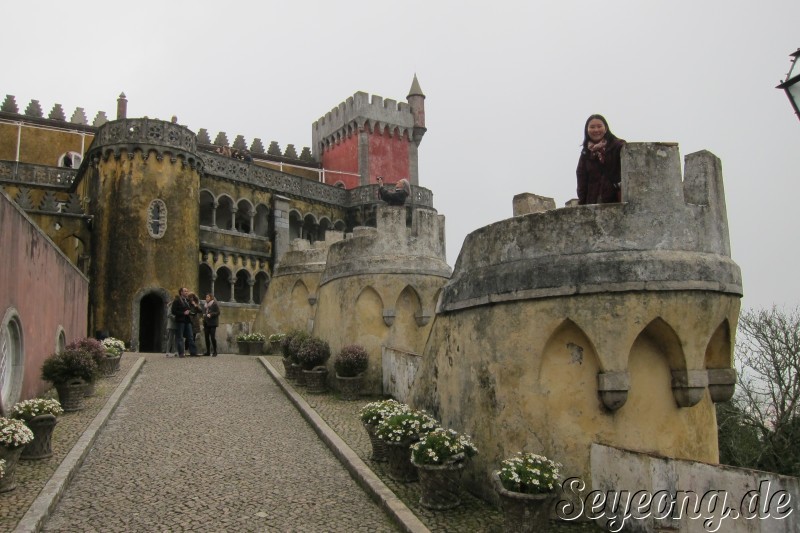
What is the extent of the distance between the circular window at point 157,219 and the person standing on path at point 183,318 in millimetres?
8666

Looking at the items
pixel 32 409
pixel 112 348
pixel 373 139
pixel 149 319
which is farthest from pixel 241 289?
pixel 32 409

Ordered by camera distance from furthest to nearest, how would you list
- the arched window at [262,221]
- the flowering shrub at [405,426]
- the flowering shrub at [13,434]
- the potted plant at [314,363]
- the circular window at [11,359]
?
the arched window at [262,221] < the potted plant at [314,363] < the circular window at [11,359] < the flowering shrub at [405,426] < the flowering shrub at [13,434]

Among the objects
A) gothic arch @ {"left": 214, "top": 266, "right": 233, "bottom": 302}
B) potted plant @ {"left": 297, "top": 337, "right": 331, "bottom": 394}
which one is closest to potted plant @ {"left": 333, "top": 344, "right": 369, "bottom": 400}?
potted plant @ {"left": 297, "top": 337, "right": 331, "bottom": 394}

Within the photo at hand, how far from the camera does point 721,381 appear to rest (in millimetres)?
6734

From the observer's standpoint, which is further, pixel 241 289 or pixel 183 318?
pixel 241 289

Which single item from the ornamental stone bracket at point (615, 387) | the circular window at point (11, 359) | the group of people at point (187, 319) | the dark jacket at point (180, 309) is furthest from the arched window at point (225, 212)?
the ornamental stone bracket at point (615, 387)

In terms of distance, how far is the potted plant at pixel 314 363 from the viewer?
14.9 m

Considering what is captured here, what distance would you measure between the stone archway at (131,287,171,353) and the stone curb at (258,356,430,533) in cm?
1636

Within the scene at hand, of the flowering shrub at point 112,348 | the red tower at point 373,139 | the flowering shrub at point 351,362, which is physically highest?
the red tower at point 373,139

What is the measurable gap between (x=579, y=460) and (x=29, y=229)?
31.9 feet

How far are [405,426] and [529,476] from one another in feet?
8.03

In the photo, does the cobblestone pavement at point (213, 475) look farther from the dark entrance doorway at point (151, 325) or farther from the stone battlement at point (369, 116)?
the stone battlement at point (369, 116)

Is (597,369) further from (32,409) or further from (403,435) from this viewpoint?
(32,409)

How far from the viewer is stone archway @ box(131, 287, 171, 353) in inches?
1098
